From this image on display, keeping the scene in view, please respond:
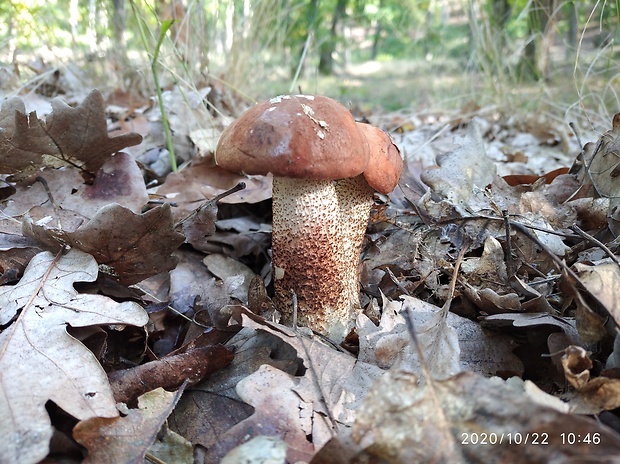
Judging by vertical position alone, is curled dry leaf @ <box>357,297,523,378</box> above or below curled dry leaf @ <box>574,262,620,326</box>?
below

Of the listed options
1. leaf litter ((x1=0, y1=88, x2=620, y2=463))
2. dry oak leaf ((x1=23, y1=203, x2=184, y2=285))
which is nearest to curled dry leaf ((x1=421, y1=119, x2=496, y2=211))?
leaf litter ((x1=0, y1=88, x2=620, y2=463))

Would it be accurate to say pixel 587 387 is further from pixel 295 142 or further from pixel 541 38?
pixel 541 38

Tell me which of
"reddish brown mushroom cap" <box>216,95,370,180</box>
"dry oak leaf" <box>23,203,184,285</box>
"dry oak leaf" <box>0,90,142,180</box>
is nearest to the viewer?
"reddish brown mushroom cap" <box>216,95,370,180</box>

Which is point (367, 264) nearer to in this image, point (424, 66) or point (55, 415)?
point (55, 415)

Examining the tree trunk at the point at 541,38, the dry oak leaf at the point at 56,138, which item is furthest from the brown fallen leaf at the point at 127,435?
the tree trunk at the point at 541,38

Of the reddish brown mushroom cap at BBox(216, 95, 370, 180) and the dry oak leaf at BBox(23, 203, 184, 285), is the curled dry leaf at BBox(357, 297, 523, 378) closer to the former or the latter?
the reddish brown mushroom cap at BBox(216, 95, 370, 180)
